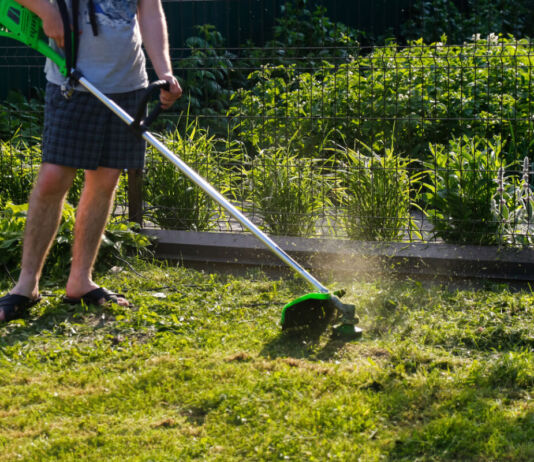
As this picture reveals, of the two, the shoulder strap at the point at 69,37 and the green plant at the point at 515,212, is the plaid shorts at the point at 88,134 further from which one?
the green plant at the point at 515,212

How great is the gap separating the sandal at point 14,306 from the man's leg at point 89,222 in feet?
0.76

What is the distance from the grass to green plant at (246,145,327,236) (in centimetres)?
83

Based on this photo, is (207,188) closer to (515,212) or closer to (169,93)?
(169,93)

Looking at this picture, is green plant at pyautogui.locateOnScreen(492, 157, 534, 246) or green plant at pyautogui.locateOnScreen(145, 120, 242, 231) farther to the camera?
green plant at pyautogui.locateOnScreen(145, 120, 242, 231)

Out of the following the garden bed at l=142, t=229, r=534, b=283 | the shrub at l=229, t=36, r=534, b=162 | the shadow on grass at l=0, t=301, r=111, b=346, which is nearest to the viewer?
the shadow on grass at l=0, t=301, r=111, b=346

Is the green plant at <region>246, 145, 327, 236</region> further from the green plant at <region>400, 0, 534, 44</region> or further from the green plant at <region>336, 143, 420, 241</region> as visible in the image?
the green plant at <region>400, 0, 534, 44</region>

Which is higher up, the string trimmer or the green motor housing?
the green motor housing

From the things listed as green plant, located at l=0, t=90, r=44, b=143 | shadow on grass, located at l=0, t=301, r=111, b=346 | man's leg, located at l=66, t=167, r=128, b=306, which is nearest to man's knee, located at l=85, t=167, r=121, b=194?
man's leg, located at l=66, t=167, r=128, b=306

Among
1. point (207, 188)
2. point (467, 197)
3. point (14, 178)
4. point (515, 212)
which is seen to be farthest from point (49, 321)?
point (515, 212)

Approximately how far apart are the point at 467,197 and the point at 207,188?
1.68 meters

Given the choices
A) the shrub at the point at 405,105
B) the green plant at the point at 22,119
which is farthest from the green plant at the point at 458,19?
the green plant at the point at 22,119

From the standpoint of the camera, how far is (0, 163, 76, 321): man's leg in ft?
11.9

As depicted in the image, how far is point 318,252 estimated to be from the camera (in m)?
4.48

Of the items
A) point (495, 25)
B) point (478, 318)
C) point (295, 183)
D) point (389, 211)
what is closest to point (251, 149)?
point (295, 183)
